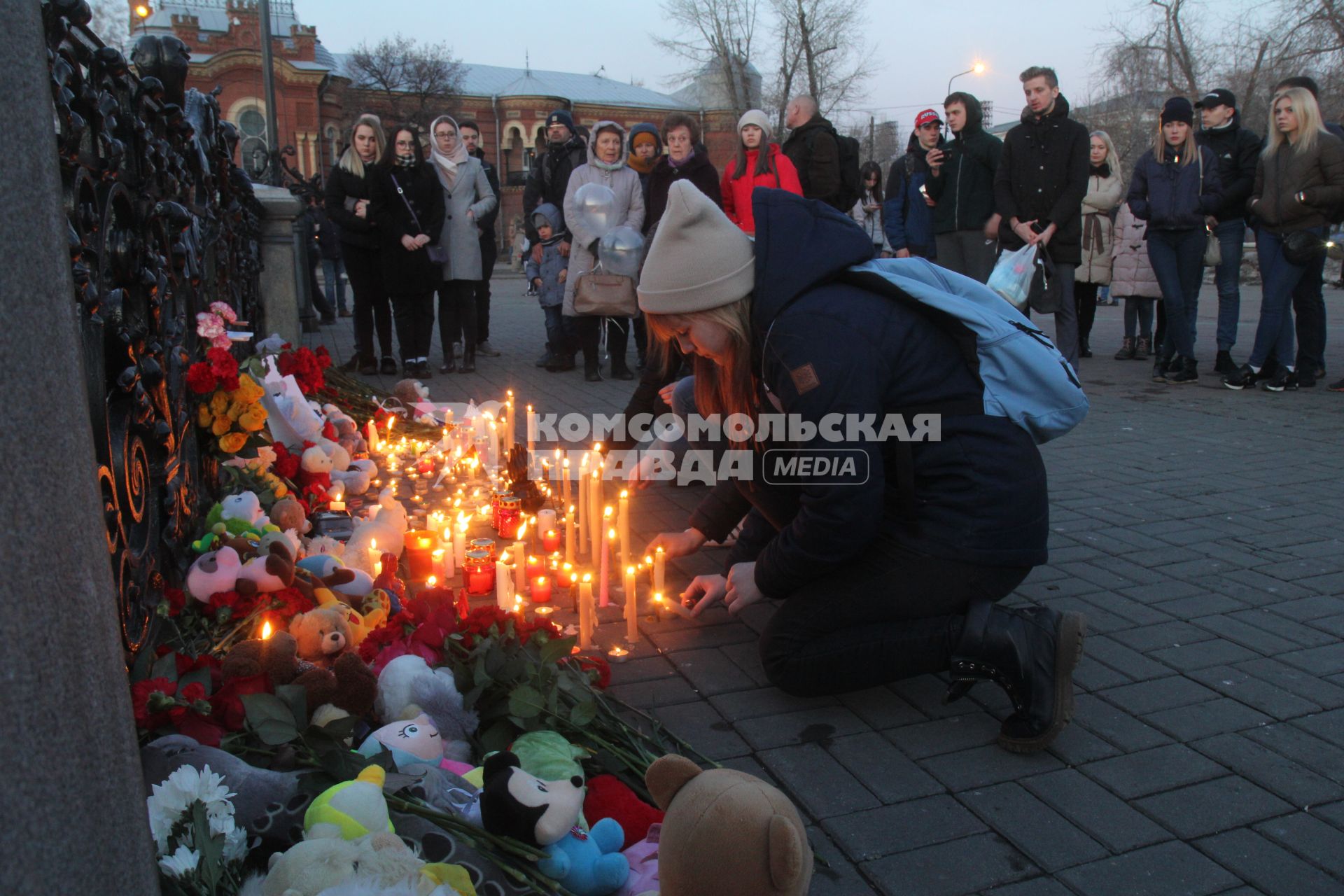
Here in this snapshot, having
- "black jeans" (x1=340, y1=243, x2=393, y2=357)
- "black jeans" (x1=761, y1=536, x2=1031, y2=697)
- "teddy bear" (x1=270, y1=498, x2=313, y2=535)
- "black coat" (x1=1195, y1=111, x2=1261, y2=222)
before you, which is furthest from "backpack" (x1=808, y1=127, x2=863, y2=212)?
"black jeans" (x1=761, y1=536, x2=1031, y2=697)

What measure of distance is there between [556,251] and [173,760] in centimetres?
767

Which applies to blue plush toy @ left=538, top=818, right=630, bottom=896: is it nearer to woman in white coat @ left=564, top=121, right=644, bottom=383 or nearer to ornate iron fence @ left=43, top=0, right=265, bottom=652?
ornate iron fence @ left=43, top=0, right=265, bottom=652

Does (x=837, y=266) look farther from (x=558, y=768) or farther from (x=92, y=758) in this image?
(x=92, y=758)

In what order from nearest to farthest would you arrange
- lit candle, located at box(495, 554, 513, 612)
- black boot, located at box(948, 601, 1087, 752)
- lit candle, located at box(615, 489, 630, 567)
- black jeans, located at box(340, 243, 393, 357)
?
black boot, located at box(948, 601, 1087, 752) → lit candle, located at box(495, 554, 513, 612) → lit candle, located at box(615, 489, 630, 567) → black jeans, located at box(340, 243, 393, 357)

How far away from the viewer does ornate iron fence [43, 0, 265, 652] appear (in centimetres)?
237

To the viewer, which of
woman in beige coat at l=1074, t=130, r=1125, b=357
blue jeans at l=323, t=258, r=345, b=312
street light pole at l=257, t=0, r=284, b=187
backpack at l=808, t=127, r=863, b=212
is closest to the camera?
backpack at l=808, t=127, r=863, b=212

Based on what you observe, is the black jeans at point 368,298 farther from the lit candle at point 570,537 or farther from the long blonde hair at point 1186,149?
the long blonde hair at point 1186,149

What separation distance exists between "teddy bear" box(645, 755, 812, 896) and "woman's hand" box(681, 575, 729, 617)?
1.46 meters

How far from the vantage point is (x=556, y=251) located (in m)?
9.18

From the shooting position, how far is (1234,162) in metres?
7.91

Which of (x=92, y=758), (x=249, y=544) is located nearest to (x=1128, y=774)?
(x=92, y=758)

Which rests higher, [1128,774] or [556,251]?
[556,251]

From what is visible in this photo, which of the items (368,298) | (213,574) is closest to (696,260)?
(213,574)

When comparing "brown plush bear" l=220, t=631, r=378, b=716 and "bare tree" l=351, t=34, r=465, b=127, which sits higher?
"bare tree" l=351, t=34, r=465, b=127
